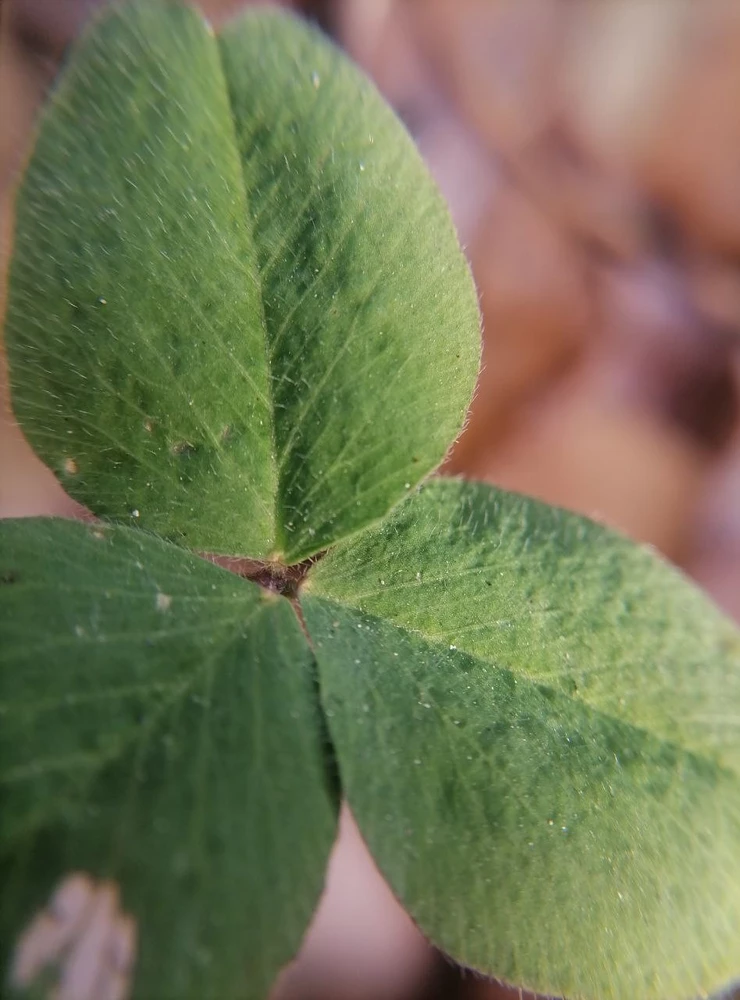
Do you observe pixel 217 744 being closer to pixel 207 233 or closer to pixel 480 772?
pixel 480 772

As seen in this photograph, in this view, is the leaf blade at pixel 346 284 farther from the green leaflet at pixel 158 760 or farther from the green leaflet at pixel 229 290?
the green leaflet at pixel 158 760

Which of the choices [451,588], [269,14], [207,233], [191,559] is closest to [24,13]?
[269,14]

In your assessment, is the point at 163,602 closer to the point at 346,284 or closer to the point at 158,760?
the point at 158,760

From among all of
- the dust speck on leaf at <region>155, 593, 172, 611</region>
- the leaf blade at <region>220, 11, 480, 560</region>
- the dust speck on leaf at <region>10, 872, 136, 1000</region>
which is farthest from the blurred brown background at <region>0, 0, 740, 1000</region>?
the dust speck on leaf at <region>10, 872, 136, 1000</region>

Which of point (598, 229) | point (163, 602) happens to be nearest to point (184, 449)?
point (163, 602)

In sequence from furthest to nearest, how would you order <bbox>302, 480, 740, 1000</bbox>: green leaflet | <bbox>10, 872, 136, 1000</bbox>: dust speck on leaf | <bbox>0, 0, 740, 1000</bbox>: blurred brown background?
<bbox>0, 0, 740, 1000</bbox>: blurred brown background
<bbox>302, 480, 740, 1000</bbox>: green leaflet
<bbox>10, 872, 136, 1000</bbox>: dust speck on leaf

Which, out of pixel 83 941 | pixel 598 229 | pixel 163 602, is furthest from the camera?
pixel 598 229

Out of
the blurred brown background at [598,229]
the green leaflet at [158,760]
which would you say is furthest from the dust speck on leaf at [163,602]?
the blurred brown background at [598,229]

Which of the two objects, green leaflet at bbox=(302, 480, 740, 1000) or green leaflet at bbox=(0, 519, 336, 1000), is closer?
green leaflet at bbox=(0, 519, 336, 1000)

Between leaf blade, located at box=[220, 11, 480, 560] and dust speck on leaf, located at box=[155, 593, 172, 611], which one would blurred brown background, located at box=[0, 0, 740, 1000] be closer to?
leaf blade, located at box=[220, 11, 480, 560]
